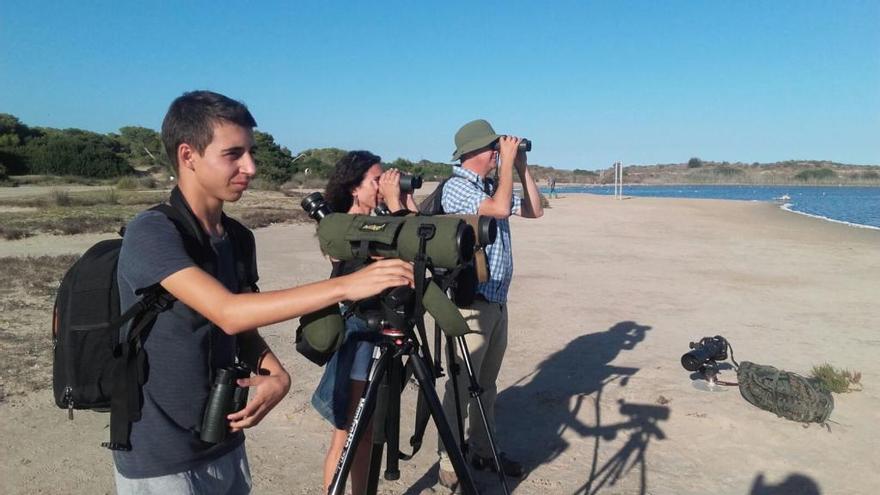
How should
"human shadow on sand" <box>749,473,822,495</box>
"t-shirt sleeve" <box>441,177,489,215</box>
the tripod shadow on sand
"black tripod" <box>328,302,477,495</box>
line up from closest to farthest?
"black tripod" <box>328,302,477,495</box> < "t-shirt sleeve" <box>441,177,489,215</box> < "human shadow on sand" <box>749,473,822,495</box> < the tripod shadow on sand

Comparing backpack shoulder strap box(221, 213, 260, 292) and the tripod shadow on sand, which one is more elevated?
backpack shoulder strap box(221, 213, 260, 292)

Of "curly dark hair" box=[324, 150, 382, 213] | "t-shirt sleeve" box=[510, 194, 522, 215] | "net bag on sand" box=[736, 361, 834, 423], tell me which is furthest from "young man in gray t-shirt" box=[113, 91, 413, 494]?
"net bag on sand" box=[736, 361, 834, 423]

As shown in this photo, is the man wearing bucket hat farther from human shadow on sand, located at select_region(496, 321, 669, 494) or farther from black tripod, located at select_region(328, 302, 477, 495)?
black tripod, located at select_region(328, 302, 477, 495)

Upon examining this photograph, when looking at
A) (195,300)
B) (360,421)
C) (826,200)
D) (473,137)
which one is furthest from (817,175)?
(195,300)

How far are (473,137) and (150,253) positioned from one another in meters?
2.28

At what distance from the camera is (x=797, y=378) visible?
177 inches

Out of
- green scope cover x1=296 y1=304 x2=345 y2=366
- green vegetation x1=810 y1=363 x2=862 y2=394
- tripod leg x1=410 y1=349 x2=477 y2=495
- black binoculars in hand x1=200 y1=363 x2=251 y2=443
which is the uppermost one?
green scope cover x1=296 y1=304 x2=345 y2=366

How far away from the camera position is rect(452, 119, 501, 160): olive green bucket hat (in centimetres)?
343

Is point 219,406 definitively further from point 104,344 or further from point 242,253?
point 242,253

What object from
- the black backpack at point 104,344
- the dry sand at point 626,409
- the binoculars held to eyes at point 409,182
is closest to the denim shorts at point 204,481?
the black backpack at point 104,344

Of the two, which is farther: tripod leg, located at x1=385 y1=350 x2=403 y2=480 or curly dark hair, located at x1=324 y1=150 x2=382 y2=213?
curly dark hair, located at x1=324 y1=150 x2=382 y2=213

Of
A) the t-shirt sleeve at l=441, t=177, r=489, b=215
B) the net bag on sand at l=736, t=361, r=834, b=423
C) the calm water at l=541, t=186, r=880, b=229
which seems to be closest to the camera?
the t-shirt sleeve at l=441, t=177, r=489, b=215

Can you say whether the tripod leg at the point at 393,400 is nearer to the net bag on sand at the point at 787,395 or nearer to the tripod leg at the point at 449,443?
the tripod leg at the point at 449,443

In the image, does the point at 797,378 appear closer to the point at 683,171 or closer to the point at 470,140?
the point at 470,140
